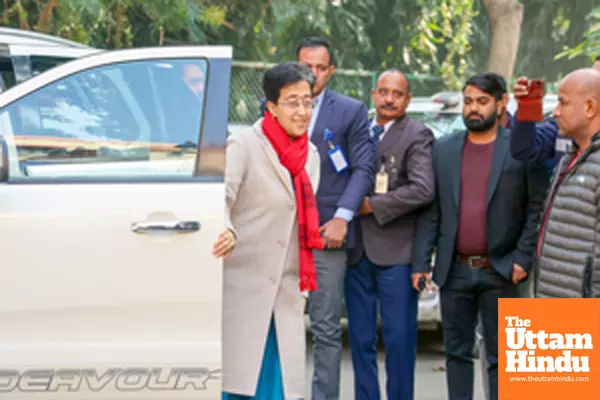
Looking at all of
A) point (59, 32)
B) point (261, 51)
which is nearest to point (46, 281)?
point (59, 32)

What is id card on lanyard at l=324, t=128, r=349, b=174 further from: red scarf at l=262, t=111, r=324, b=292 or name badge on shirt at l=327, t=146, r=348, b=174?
red scarf at l=262, t=111, r=324, b=292

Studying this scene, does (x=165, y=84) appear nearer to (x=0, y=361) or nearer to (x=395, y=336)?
(x=0, y=361)

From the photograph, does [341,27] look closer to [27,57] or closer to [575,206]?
[27,57]

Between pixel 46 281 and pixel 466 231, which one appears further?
pixel 466 231

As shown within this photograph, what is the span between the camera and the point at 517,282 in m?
5.05

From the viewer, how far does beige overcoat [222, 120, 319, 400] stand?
167 inches

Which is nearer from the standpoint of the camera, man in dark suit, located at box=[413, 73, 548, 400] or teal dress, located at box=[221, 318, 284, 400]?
teal dress, located at box=[221, 318, 284, 400]

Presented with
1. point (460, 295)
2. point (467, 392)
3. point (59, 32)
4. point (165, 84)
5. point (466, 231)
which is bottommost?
point (467, 392)

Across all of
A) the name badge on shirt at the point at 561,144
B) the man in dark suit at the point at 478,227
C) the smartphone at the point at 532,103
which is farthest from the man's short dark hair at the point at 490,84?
the smartphone at the point at 532,103

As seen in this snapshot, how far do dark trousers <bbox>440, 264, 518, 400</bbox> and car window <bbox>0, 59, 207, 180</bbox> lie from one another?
1.60m

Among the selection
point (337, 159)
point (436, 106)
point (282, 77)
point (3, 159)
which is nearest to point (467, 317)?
point (337, 159)

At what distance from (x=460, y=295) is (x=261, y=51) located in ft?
45.7

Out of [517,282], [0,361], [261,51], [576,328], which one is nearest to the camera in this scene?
[576,328]

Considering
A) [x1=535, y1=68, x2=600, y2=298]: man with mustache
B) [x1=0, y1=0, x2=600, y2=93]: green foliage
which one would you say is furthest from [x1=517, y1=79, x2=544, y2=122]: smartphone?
[x1=0, y1=0, x2=600, y2=93]: green foliage
